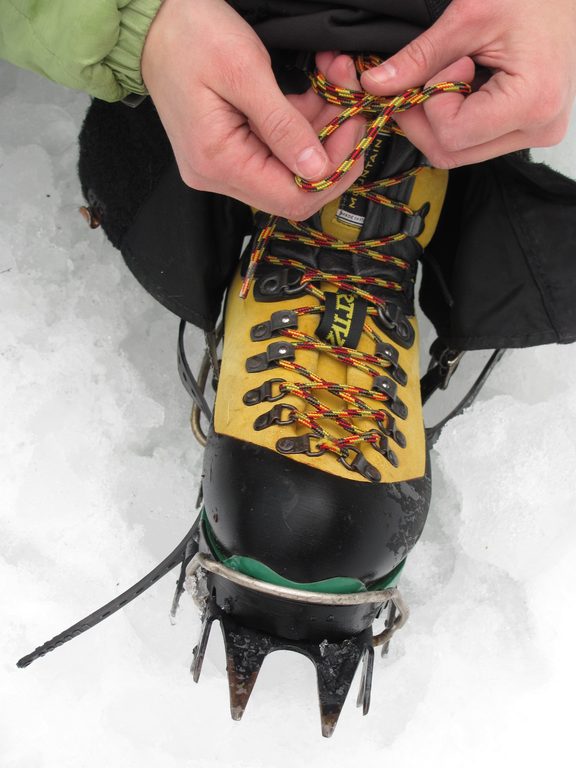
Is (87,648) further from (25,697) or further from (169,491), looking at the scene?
(169,491)

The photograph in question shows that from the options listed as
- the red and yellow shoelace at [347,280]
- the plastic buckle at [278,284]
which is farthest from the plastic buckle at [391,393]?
the plastic buckle at [278,284]

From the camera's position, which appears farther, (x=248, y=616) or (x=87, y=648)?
(x=87, y=648)

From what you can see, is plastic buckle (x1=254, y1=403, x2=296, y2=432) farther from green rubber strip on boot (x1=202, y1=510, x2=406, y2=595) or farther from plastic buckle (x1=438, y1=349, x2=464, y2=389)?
plastic buckle (x1=438, y1=349, x2=464, y2=389)

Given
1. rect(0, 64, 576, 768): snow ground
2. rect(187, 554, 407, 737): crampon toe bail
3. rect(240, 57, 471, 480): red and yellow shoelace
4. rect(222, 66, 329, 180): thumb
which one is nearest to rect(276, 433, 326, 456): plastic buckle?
rect(240, 57, 471, 480): red and yellow shoelace


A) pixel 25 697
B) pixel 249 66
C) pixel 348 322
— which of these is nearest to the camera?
pixel 249 66

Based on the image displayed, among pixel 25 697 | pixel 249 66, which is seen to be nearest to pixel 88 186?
pixel 249 66

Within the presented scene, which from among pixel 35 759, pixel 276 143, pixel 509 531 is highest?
pixel 276 143

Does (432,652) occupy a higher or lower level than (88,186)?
lower
